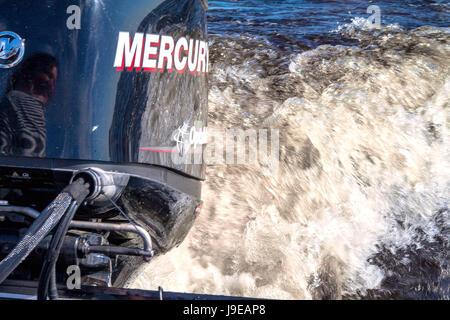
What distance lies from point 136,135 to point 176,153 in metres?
0.23

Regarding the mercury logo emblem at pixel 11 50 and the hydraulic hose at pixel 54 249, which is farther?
the mercury logo emblem at pixel 11 50

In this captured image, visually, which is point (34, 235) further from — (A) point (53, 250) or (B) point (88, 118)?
(B) point (88, 118)

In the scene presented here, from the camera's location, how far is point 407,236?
295 cm

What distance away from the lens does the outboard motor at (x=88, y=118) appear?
171cm

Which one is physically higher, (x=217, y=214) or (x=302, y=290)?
(x=217, y=214)

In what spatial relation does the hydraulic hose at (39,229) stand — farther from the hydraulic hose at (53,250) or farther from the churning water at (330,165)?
the churning water at (330,165)

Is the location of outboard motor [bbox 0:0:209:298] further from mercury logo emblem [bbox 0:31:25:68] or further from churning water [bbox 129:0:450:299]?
churning water [bbox 129:0:450:299]

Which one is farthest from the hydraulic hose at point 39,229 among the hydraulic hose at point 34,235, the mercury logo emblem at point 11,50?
the mercury logo emblem at point 11,50

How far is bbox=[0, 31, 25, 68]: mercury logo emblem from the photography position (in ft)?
5.67

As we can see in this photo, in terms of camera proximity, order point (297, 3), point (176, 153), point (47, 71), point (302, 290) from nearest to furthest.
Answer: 1. point (47, 71)
2. point (176, 153)
3. point (302, 290)
4. point (297, 3)

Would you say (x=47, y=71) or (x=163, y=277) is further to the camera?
(x=163, y=277)

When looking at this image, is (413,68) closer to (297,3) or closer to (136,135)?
(297,3)

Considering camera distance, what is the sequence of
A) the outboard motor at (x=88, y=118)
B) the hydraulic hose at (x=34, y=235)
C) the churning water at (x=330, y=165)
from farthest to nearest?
the churning water at (x=330, y=165)
the outboard motor at (x=88, y=118)
the hydraulic hose at (x=34, y=235)
